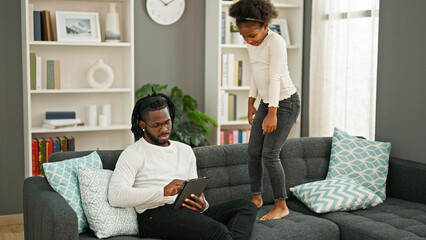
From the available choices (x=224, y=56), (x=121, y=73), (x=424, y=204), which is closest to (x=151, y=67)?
(x=121, y=73)

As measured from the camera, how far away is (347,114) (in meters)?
4.89

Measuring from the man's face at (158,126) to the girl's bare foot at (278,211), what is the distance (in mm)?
795

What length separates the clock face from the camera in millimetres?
5113

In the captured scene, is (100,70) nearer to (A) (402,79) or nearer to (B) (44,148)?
(B) (44,148)

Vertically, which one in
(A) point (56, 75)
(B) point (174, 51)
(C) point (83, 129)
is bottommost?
(C) point (83, 129)

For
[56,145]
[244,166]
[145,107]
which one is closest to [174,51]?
[56,145]

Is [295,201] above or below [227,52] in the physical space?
below

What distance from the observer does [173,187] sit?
288cm

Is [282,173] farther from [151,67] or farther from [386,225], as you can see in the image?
[151,67]

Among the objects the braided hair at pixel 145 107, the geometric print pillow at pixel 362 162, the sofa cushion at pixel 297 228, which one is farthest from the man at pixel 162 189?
the geometric print pillow at pixel 362 162

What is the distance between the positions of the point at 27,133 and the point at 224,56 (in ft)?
6.02

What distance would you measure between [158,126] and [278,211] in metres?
0.94

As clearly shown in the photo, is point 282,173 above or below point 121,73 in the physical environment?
below

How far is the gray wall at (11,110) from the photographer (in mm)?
4617
